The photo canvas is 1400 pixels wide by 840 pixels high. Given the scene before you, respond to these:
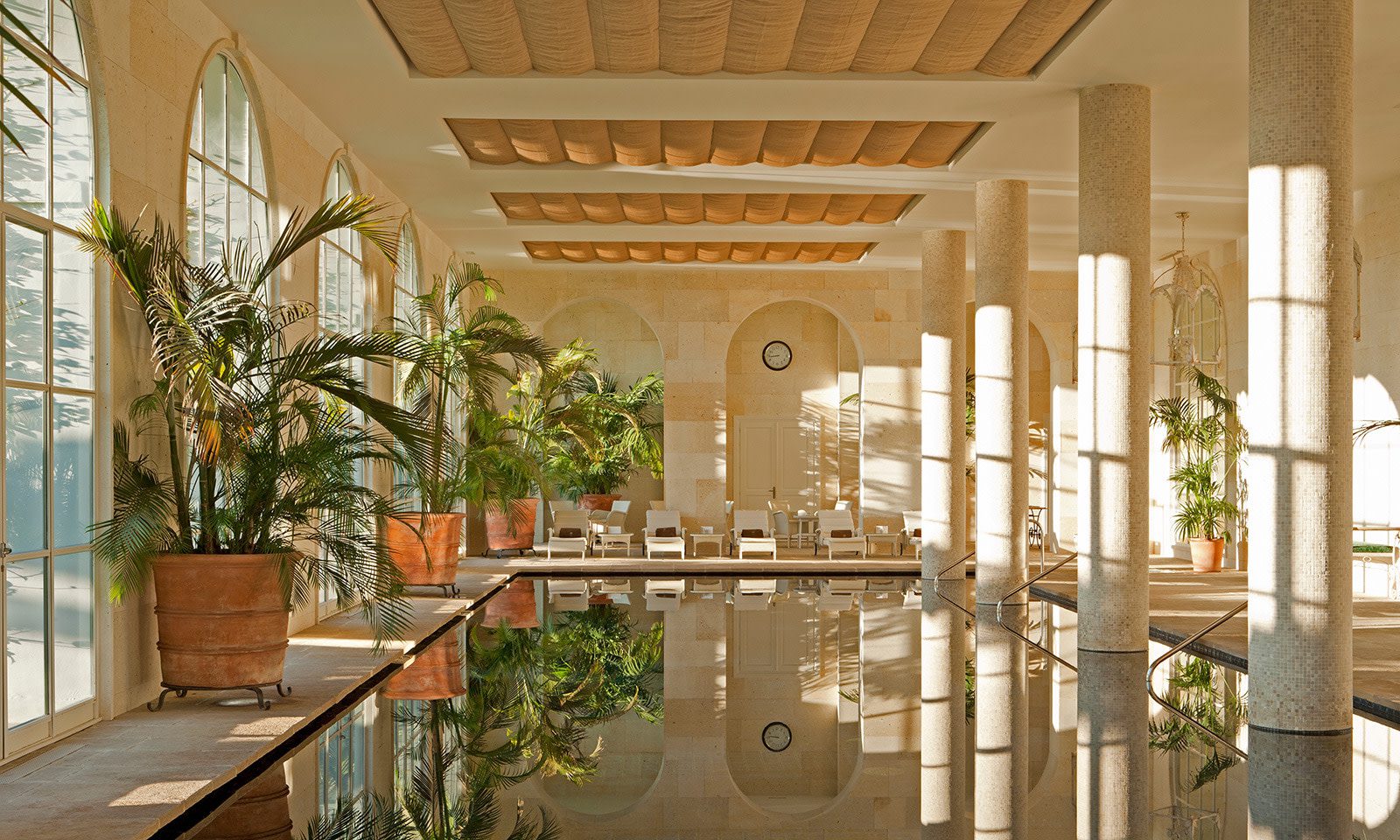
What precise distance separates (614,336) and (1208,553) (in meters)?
12.0

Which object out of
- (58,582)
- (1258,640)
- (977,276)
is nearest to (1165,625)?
(1258,640)

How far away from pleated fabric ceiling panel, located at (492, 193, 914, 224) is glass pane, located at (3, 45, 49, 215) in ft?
28.9

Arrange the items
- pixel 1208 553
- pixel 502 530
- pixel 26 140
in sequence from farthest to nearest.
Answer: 1. pixel 502 530
2. pixel 1208 553
3. pixel 26 140

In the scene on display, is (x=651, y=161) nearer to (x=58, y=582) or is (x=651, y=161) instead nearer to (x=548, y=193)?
(x=548, y=193)

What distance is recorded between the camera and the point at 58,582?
22.7ft

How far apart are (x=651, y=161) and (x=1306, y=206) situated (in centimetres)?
755

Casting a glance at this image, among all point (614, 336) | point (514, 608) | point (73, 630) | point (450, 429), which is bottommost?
point (514, 608)

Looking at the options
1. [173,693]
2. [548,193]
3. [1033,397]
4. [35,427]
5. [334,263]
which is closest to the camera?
[35,427]

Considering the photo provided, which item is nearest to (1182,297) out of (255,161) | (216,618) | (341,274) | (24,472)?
(341,274)

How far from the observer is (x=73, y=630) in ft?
23.1

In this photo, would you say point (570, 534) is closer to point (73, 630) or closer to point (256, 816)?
point (73, 630)

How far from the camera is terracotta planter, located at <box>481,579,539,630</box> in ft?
41.0

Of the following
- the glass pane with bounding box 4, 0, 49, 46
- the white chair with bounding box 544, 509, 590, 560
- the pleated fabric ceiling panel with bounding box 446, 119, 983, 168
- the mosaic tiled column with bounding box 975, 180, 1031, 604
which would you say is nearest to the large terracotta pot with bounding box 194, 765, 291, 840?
the glass pane with bounding box 4, 0, 49, 46

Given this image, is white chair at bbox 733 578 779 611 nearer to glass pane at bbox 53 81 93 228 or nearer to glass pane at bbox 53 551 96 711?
glass pane at bbox 53 551 96 711
